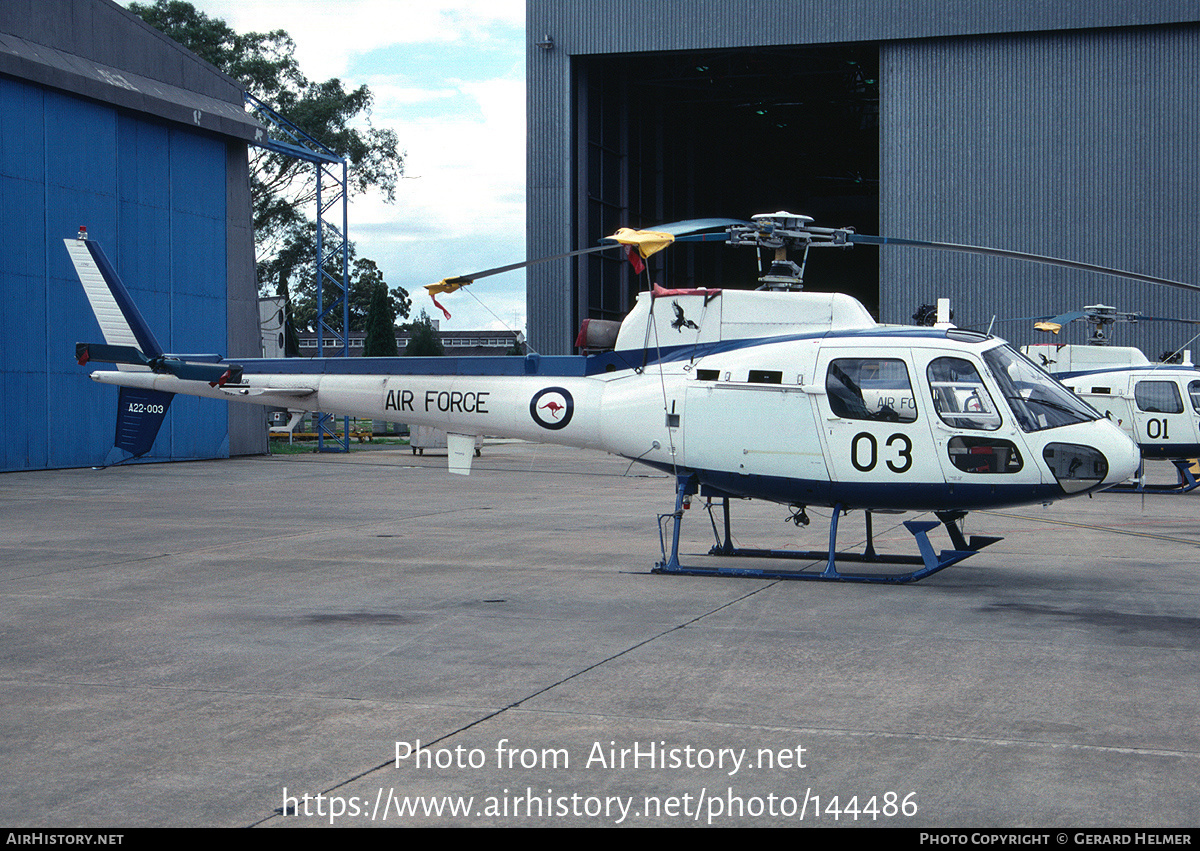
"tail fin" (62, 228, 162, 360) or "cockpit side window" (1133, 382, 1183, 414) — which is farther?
"cockpit side window" (1133, 382, 1183, 414)

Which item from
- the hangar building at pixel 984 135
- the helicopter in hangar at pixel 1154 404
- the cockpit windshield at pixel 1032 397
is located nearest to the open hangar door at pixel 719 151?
the hangar building at pixel 984 135

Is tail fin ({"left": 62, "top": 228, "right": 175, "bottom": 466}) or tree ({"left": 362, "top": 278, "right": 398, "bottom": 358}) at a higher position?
tree ({"left": 362, "top": 278, "right": 398, "bottom": 358})

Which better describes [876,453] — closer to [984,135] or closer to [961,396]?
[961,396]

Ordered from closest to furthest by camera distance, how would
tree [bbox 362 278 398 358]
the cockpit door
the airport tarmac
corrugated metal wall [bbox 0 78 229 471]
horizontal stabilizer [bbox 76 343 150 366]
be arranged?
the airport tarmac → the cockpit door → horizontal stabilizer [bbox 76 343 150 366] → corrugated metal wall [bbox 0 78 229 471] → tree [bbox 362 278 398 358]

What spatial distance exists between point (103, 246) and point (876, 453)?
877 inches

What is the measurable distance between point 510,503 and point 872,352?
373 inches

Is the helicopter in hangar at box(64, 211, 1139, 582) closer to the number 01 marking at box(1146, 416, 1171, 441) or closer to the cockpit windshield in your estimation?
the cockpit windshield

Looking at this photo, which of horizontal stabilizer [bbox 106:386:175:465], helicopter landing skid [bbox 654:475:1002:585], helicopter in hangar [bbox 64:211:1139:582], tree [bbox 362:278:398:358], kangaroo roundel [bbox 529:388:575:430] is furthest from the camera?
tree [bbox 362:278:398:358]

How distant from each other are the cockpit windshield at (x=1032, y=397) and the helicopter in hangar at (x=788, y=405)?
0.01 metres

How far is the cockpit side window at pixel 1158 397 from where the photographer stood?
20.3 m

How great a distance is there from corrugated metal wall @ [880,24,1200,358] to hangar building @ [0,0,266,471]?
20.2m

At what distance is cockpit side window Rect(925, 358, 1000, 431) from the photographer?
973 cm

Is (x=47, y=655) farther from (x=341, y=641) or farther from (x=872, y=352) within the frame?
(x=872, y=352)

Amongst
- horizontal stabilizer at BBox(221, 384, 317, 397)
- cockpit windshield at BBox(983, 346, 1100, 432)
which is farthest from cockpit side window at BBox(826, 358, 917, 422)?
horizontal stabilizer at BBox(221, 384, 317, 397)
